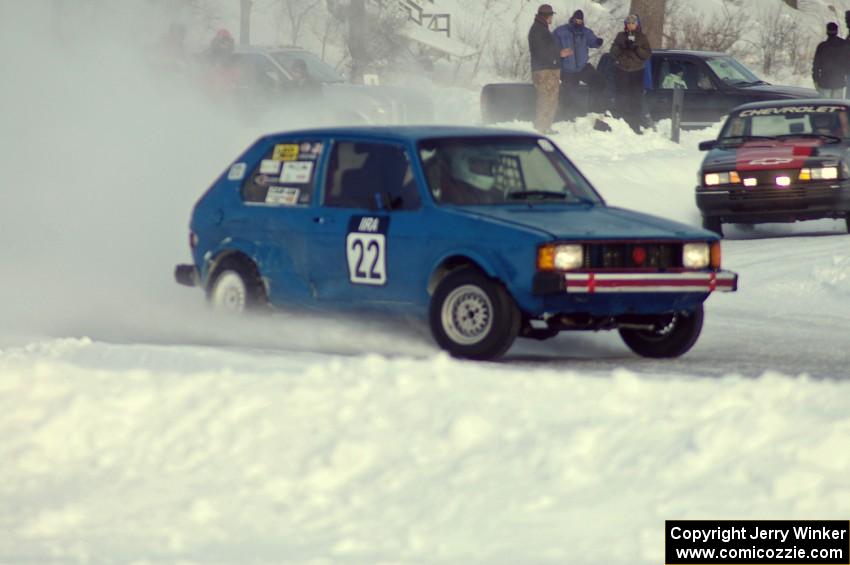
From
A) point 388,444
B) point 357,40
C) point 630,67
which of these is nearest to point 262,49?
point 630,67

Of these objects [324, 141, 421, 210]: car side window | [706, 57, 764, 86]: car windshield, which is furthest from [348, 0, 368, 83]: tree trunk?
[324, 141, 421, 210]: car side window

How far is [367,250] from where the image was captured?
10.7m

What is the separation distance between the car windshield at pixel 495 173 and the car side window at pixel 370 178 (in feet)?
→ 0.45

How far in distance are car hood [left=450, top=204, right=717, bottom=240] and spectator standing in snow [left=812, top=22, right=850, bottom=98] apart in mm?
17106

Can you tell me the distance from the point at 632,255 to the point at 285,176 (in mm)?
2481

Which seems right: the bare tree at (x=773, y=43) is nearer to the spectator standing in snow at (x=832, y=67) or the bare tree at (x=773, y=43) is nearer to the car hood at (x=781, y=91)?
the spectator standing in snow at (x=832, y=67)

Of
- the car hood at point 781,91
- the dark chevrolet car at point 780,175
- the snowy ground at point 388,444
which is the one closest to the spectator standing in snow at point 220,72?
the car hood at point 781,91

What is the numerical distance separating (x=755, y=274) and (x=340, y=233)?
Answer: 5.32m

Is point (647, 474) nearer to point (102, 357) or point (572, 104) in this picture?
point (102, 357)

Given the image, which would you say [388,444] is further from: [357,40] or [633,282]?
[357,40]

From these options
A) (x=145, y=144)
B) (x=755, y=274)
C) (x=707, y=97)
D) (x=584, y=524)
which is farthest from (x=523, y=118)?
(x=584, y=524)

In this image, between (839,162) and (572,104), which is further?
(572,104)

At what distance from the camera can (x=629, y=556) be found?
20.1 ft

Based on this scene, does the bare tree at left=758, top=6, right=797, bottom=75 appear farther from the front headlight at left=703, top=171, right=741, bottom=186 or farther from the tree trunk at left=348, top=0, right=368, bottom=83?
the front headlight at left=703, top=171, right=741, bottom=186
